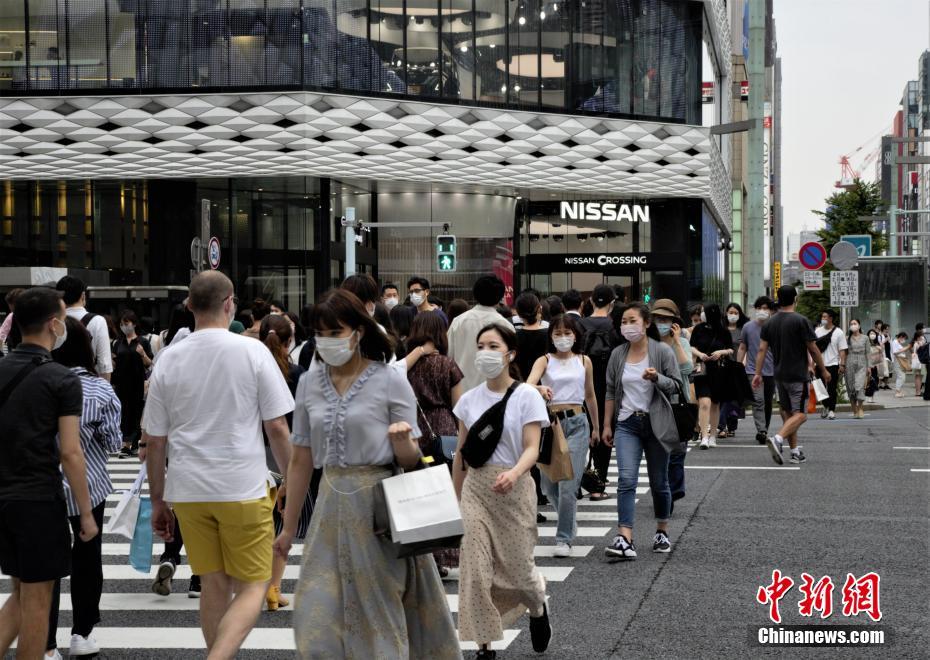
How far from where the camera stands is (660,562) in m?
9.13

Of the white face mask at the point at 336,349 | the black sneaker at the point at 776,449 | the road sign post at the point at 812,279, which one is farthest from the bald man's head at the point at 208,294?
the road sign post at the point at 812,279

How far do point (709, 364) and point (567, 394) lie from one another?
8.27 meters

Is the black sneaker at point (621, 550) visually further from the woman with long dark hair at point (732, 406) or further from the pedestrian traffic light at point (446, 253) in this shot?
the pedestrian traffic light at point (446, 253)

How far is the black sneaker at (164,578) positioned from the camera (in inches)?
321

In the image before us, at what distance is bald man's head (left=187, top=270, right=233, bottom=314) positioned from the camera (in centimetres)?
560

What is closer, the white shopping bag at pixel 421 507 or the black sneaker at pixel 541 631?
the white shopping bag at pixel 421 507

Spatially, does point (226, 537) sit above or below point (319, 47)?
below

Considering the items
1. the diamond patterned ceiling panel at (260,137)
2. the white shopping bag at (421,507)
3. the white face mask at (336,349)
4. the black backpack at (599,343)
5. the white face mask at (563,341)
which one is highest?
the diamond patterned ceiling panel at (260,137)

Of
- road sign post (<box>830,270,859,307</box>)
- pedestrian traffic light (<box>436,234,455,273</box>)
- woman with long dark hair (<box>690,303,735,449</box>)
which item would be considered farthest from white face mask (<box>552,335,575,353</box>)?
pedestrian traffic light (<box>436,234,455,273</box>)

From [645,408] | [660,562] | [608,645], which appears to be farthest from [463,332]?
[608,645]

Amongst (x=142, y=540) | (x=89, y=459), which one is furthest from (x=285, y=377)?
(x=89, y=459)

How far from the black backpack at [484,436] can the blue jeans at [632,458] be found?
271cm

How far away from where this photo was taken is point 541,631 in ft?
21.5

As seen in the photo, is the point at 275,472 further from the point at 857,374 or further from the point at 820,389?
the point at 857,374
